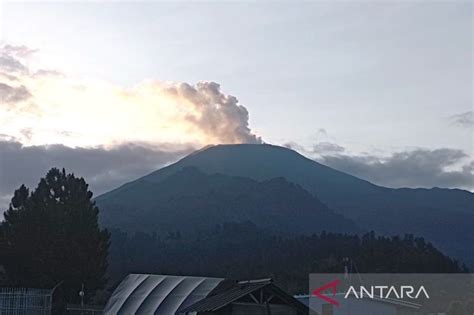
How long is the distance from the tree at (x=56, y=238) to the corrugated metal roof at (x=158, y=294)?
7.53 metres

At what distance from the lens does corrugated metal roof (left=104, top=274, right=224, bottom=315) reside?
39.2 metres

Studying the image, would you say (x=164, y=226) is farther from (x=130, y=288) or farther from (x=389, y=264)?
(x=130, y=288)

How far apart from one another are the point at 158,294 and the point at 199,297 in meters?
3.86

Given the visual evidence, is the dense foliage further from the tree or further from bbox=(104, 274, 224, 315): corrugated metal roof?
bbox=(104, 274, 224, 315): corrugated metal roof

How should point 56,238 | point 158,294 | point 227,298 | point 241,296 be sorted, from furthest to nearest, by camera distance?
point 56,238 < point 158,294 < point 227,298 < point 241,296

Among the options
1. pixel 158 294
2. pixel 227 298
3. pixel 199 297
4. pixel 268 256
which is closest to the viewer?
pixel 227 298

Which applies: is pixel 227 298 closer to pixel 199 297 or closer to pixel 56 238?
pixel 199 297

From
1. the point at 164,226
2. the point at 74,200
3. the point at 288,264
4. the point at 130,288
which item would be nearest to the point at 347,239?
the point at 288,264

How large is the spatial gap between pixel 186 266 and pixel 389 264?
33.5 metres

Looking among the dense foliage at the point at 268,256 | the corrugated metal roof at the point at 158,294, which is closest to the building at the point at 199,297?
the corrugated metal roof at the point at 158,294

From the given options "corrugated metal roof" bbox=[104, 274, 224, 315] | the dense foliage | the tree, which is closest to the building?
"corrugated metal roof" bbox=[104, 274, 224, 315]

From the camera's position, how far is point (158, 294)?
41.9 m

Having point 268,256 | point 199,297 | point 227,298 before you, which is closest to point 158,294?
point 199,297

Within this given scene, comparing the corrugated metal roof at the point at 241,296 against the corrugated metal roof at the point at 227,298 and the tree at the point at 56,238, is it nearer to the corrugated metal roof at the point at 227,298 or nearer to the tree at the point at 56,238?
the corrugated metal roof at the point at 227,298
